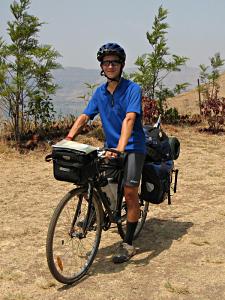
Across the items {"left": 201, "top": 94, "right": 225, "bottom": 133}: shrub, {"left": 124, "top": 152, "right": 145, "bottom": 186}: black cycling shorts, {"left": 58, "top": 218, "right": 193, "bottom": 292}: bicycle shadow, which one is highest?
{"left": 201, "top": 94, "right": 225, "bottom": 133}: shrub

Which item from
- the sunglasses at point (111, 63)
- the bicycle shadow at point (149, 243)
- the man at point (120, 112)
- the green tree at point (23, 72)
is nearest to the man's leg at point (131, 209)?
the man at point (120, 112)

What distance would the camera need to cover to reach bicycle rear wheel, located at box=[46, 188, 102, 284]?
4126 mm

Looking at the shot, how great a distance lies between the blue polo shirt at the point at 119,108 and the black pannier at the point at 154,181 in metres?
0.49

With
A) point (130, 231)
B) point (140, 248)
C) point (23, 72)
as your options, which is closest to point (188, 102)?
point (23, 72)

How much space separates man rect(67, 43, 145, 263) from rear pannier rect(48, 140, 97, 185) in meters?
0.45

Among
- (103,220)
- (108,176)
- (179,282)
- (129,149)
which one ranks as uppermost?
(129,149)

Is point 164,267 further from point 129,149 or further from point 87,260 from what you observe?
point 129,149

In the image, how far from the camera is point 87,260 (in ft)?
15.1

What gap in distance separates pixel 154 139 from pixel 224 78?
23037 mm

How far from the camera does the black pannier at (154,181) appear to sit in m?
4.95

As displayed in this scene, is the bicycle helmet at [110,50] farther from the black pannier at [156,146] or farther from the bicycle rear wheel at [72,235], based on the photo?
the bicycle rear wheel at [72,235]

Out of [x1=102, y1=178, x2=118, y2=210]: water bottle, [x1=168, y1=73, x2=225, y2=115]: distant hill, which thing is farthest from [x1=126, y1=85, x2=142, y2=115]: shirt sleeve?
[x1=168, y1=73, x2=225, y2=115]: distant hill

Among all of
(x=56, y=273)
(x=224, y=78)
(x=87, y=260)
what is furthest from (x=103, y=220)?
(x=224, y=78)

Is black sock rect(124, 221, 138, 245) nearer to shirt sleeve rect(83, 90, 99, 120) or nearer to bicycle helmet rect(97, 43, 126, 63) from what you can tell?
shirt sleeve rect(83, 90, 99, 120)
